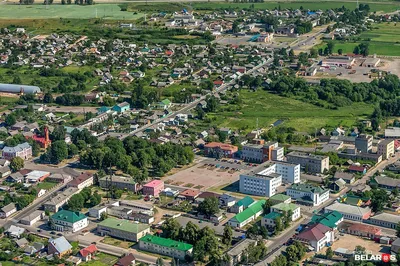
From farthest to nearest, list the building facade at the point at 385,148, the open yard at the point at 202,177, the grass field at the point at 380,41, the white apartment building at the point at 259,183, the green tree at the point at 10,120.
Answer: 1. the grass field at the point at 380,41
2. the green tree at the point at 10,120
3. the building facade at the point at 385,148
4. the open yard at the point at 202,177
5. the white apartment building at the point at 259,183

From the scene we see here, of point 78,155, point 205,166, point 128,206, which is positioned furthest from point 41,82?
point 128,206

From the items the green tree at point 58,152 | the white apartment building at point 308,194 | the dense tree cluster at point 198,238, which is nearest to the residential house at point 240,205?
the white apartment building at point 308,194

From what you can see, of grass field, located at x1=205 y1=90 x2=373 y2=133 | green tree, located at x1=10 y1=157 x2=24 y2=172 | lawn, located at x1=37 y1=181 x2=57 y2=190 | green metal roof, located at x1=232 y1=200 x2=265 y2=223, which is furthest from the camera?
grass field, located at x1=205 y1=90 x2=373 y2=133

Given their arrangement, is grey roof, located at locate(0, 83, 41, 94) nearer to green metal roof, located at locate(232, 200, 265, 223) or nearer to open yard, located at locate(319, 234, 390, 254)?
green metal roof, located at locate(232, 200, 265, 223)

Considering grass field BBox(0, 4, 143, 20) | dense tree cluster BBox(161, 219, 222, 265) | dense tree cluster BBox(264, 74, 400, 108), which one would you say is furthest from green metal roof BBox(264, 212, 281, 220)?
grass field BBox(0, 4, 143, 20)

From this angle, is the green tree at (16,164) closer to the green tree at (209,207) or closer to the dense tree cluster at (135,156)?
the dense tree cluster at (135,156)

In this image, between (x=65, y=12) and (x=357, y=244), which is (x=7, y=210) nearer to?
(x=357, y=244)
